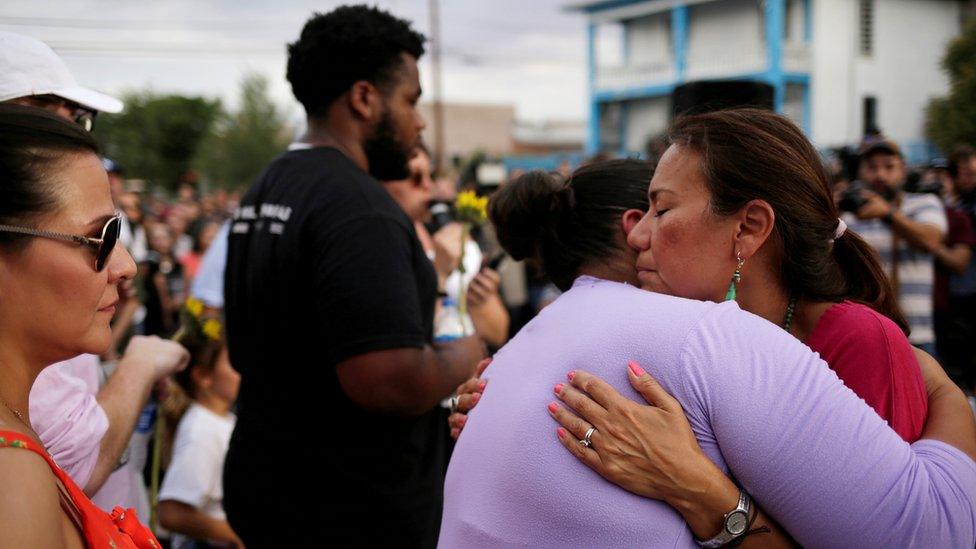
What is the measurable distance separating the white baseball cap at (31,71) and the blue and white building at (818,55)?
82.9 ft

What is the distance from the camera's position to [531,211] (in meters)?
2.07

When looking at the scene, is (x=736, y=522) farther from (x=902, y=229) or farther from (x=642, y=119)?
(x=642, y=119)

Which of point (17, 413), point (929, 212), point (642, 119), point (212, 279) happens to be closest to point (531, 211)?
point (17, 413)

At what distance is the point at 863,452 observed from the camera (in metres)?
1.40

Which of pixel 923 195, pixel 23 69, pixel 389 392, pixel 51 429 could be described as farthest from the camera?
pixel 923 195

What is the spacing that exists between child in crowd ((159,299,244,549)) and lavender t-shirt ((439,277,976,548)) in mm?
2442

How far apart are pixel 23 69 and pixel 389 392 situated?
1.32 metres

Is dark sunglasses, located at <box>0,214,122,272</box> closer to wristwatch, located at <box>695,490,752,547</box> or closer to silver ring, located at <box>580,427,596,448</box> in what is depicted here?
silver ring, located at <box>580,427,596,448</box>

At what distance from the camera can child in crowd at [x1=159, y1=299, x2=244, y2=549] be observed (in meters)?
3.76

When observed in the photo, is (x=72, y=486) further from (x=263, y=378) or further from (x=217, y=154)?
(x=217, y=154)

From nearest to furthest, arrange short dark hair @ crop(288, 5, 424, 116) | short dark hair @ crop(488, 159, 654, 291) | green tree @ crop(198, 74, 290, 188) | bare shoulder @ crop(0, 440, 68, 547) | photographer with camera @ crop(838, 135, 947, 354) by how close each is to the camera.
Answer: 1. bare shoulder @ crop(0, 440, 68, 547)
2. short dark hair @ crop(488, 159, 654, 291)
3. short dark hair @ crop(288, 5, 424, 116)
4. photographer with camera @ crop(838, 135, 947, 354)
5. green tree @ crop(198, 74, 290, 188)

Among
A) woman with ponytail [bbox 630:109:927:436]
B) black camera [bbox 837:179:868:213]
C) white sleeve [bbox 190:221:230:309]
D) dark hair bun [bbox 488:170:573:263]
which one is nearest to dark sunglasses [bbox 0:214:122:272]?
dark hair bun [bbox 488:170:573:263]

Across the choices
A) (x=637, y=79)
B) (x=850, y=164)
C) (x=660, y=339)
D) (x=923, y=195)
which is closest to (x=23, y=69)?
(x=660, y=339)

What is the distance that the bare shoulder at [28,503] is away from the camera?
1153 mm
